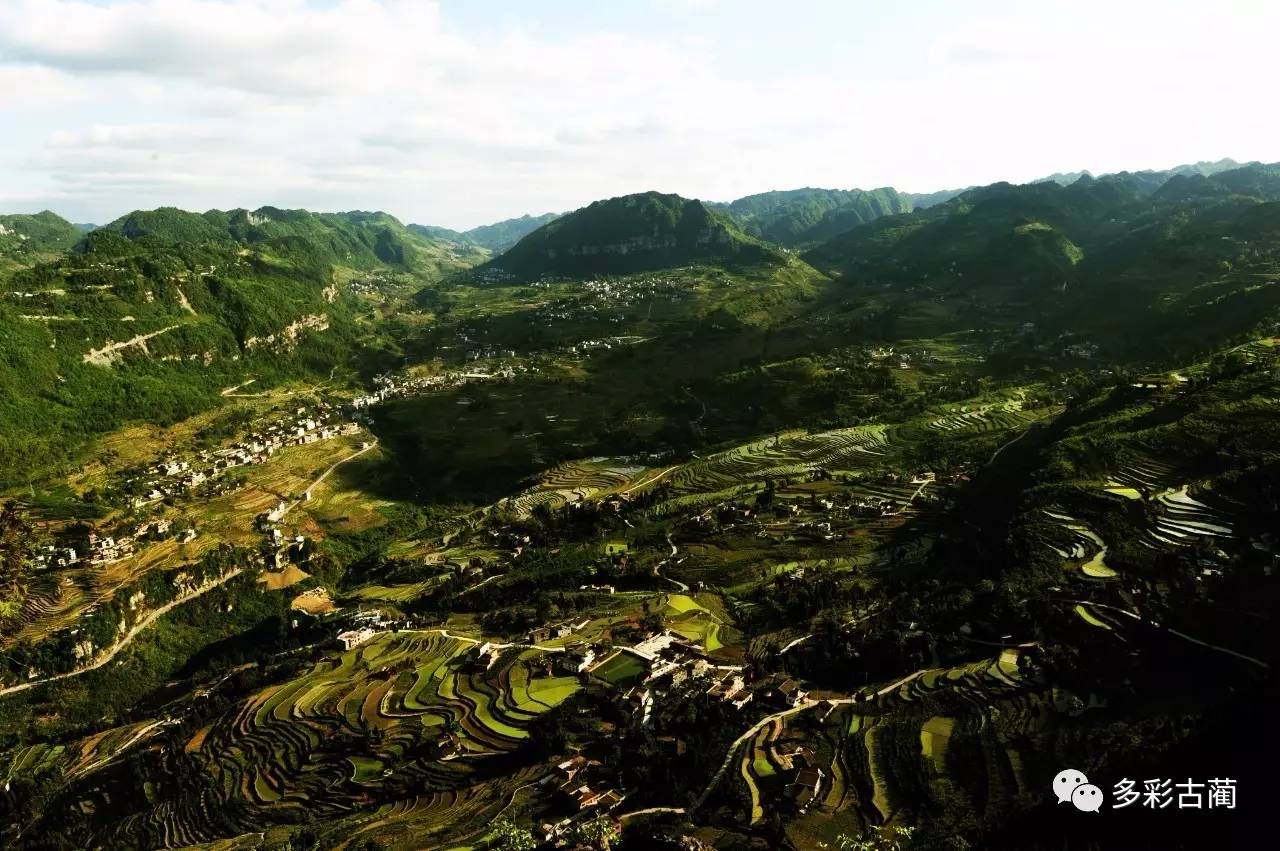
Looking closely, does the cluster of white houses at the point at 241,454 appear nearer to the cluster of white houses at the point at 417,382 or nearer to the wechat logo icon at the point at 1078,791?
the cluster of white houses at the point at 417,382

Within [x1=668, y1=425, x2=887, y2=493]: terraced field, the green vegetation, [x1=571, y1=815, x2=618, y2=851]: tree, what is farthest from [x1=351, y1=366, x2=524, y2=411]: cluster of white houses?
[x1=571, y1=815, x2=618, y2=851]: tree

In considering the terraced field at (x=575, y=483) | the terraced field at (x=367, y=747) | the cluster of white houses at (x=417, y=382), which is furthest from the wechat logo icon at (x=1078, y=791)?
the cluster of white houses at (x=417, y=382)

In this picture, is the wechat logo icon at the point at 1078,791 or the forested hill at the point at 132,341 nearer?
the wechat logo icon at the point at 1078,791

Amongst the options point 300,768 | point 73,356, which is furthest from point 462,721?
point 73,356

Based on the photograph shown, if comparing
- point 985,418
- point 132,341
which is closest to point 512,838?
point 985,418

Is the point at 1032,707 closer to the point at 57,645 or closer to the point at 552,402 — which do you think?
the point at 57,645

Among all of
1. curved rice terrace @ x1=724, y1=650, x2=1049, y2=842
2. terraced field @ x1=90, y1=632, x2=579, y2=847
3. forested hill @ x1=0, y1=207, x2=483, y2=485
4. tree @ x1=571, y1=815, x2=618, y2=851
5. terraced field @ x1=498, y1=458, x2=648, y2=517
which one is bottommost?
terraced field @ x1=90, y1=632, x2=579, y2=847

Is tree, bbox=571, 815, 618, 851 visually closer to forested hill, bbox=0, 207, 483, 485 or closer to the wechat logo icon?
the wechat logo icon
